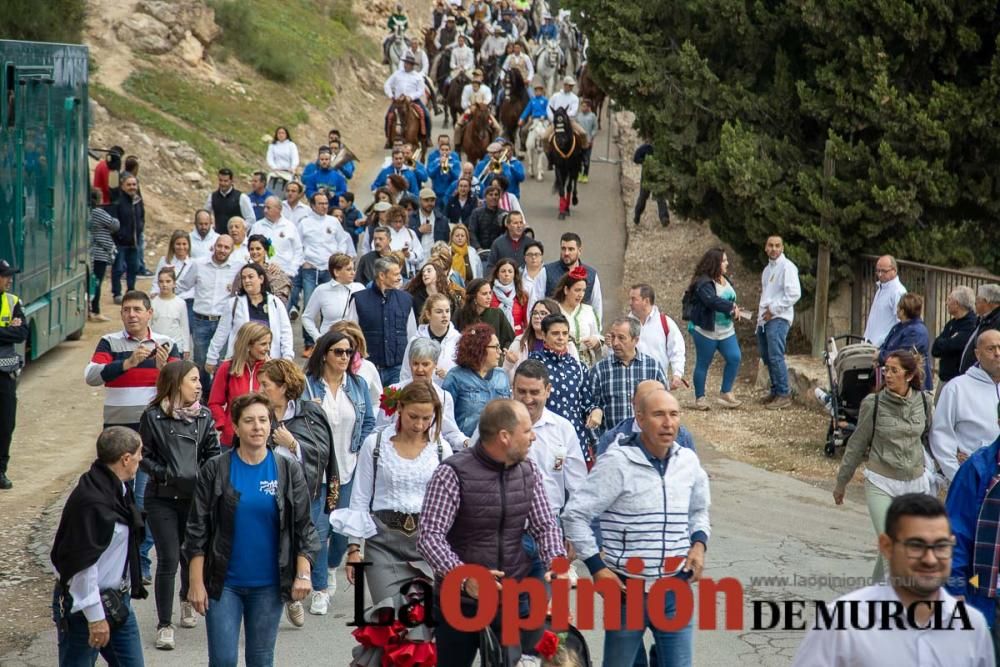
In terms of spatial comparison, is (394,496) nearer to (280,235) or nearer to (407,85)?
(280,235)

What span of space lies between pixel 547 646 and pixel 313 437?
246 cm

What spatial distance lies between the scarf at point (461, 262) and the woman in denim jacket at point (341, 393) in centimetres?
633

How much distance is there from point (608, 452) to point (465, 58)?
96.5 feet

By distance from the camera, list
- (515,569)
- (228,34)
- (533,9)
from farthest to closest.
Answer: (533,9), (228,34), (515,569)

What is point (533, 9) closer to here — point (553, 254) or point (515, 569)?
point (553, 254)

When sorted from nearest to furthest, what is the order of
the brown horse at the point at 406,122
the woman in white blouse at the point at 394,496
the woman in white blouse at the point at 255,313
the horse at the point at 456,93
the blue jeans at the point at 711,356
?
the woman in white blouse at the point at 394,496, the woman in white blouse at the point at 255,313, the blue jeans at the point at 711,356, the brown horse at the point at 406,122, the horse at the point at 456,93

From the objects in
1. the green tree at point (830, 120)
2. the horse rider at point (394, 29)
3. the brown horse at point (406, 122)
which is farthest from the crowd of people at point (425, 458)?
the horse rider at point (394, 29)

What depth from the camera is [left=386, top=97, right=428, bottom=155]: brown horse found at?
97.2 ft

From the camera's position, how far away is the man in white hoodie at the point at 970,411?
840 centimetres

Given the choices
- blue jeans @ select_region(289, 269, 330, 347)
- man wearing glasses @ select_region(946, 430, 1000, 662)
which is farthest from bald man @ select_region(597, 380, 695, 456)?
blue jeans @ select_region(289, 269, 330, 347)

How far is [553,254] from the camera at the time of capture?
23.5 meters

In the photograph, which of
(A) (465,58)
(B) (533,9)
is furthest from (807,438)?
(B) (533,9)

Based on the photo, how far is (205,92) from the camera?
104ft

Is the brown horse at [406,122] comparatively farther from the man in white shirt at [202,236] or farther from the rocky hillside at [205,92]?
the man in white shirt at [202,236]
